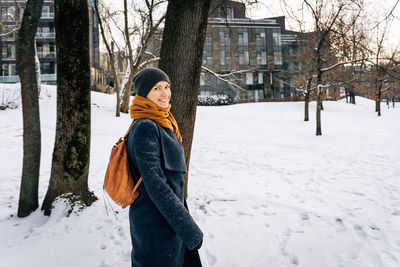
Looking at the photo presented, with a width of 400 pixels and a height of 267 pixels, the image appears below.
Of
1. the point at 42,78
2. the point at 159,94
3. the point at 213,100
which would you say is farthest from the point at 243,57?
the point at 159,94

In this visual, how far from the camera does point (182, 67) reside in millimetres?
3213

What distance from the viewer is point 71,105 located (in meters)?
3.75

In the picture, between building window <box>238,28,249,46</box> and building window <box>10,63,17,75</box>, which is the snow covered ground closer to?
building window <box>238,28,249,46</box>

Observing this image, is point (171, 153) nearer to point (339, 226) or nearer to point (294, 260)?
point (294, 260)

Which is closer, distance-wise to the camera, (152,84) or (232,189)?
(152,84)

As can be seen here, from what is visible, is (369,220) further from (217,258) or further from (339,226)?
(217,258)

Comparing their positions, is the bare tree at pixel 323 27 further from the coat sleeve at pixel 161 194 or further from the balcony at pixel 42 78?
the balcony at pixel 42 78

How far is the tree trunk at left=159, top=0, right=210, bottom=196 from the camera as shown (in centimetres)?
314

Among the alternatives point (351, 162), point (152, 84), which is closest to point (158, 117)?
point (152, 84)

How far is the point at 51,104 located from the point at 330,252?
1963 cm

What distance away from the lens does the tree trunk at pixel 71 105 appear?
3674 mm

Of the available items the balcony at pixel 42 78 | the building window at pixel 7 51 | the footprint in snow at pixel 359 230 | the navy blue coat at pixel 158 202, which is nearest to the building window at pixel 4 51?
the building window at pixel 7 51

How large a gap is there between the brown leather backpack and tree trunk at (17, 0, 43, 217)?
3.22m

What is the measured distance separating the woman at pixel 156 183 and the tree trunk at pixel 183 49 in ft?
4.93
